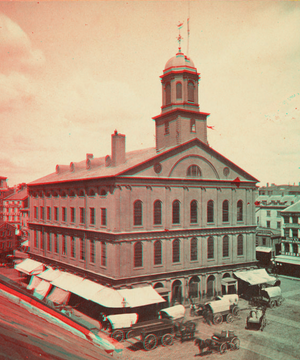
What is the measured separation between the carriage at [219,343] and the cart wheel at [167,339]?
66.9 inches

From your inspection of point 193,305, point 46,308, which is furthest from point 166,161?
point 46,308

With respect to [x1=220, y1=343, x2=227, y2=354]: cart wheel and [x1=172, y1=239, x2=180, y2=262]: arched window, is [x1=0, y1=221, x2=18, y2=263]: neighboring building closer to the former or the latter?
[x1=172, y1=239, x2=180, y2=262]: arched window

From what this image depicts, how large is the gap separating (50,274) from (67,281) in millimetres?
3472

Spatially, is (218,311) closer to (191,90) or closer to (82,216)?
(82,216)

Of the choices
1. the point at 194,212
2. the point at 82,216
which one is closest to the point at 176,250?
the point at 194,212

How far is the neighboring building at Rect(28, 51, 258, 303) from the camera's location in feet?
81.3

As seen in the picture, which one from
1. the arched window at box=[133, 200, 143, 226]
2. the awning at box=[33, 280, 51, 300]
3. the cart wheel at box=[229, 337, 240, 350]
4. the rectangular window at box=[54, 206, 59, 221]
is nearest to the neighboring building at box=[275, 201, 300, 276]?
the cart wheel at box=[229, 337, 240, 350]

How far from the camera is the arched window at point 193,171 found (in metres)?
28.7

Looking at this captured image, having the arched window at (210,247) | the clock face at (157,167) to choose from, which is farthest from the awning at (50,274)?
the arched window at (210,247)

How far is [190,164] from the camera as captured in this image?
28.8 m

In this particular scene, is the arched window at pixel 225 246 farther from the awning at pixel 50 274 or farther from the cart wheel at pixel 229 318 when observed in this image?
the awning at pixel 50 274

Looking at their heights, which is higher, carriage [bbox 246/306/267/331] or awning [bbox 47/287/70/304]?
awning [bbox 47/287/70/304]

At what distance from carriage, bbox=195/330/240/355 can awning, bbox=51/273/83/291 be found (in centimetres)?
1233

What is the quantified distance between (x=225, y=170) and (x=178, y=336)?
57.8 feet
